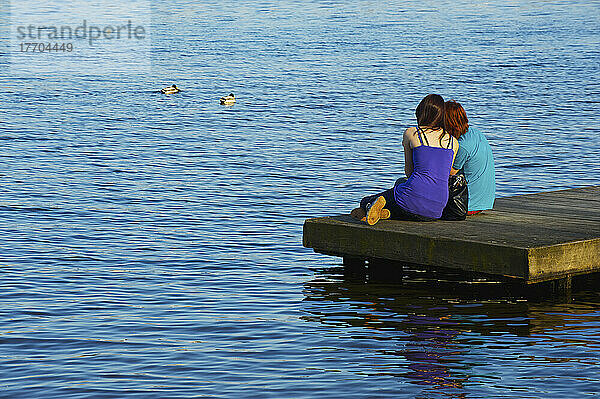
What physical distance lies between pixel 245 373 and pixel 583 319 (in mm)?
3540

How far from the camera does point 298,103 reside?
103 feet

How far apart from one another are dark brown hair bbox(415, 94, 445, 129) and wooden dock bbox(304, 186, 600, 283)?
3.50 ft

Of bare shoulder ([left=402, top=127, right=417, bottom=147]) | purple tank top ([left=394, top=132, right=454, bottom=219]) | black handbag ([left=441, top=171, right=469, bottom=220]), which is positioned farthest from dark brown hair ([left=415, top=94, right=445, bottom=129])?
black handbag ([left=441, top=171, right=469, bottom=220])

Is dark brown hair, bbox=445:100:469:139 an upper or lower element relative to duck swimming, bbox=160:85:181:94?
lower

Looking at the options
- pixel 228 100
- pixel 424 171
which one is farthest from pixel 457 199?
pixel 228 100

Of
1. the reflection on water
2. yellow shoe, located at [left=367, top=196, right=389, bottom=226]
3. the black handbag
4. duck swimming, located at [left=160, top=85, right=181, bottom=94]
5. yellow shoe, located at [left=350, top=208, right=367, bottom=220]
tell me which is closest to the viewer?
the reflection on water

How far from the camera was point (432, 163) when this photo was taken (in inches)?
460

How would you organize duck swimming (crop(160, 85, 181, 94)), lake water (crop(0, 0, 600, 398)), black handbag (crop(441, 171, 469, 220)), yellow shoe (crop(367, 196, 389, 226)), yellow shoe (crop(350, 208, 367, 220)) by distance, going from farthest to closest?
duck swimming (crop(160, 85, 181, 94))
yellow shoe (crop(350, 208, 367, 220))
black handbag (crop(441, 171, 469, 220))
yellow shoe (crop(367, 196, 389, 226))
lake water (crop(0, 0, 600, 398))

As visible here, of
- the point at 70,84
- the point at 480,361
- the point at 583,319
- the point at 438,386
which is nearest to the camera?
the point at 438,386

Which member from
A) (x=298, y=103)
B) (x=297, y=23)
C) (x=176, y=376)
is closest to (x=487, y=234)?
(x=176, y=376)

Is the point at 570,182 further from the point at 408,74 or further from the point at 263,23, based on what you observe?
the point at 263,23

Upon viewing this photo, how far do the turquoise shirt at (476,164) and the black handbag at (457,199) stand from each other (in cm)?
13

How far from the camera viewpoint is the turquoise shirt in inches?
472

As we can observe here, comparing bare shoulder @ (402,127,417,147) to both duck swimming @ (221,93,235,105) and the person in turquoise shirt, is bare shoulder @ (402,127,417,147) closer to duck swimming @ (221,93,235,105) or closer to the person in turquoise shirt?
the person in turquoise shirt
